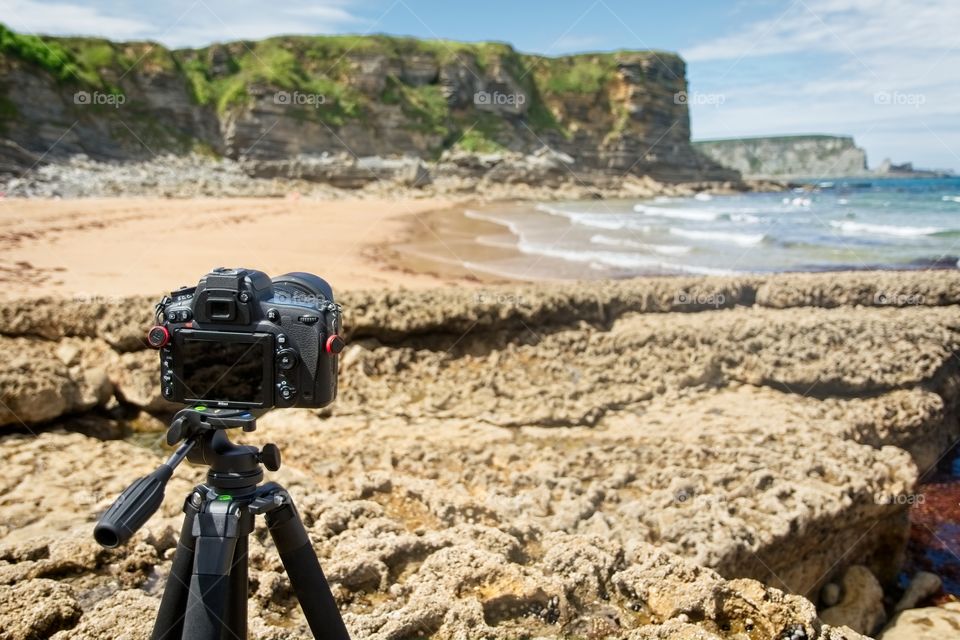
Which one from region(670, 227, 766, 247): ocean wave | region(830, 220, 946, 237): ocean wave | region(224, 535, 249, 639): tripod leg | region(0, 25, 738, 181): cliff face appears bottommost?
region(670, 227, 766, 247): ocean wave

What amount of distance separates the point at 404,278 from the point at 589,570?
29.7 ft

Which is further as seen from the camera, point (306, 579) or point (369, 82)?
point (369, 82)

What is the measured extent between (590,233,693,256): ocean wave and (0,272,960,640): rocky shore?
927cm

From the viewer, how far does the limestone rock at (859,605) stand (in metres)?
3.69

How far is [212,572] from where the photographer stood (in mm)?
1562

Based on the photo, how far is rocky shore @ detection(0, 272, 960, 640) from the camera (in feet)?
8.34

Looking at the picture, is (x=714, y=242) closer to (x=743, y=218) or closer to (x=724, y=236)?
(x=724, y=236)

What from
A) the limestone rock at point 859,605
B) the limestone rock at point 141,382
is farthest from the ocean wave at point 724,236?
the limestone rock at point 141,382

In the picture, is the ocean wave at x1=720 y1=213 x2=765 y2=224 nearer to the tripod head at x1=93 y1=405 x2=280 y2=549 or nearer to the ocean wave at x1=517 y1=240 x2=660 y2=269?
the ocean wave at x1=517 y1=240 x2=660 y2=269

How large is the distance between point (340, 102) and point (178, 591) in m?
46.0

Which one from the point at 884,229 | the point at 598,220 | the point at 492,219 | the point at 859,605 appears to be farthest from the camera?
the point at 492,219

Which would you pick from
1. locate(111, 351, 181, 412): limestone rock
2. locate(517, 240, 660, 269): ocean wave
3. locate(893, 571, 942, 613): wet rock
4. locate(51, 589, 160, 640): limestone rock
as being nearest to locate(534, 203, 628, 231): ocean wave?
locate(517, 240, 660, 269): ocean wave

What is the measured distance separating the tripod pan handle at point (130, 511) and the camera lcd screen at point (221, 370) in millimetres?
243

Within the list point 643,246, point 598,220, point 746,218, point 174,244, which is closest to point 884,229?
point 746,218
